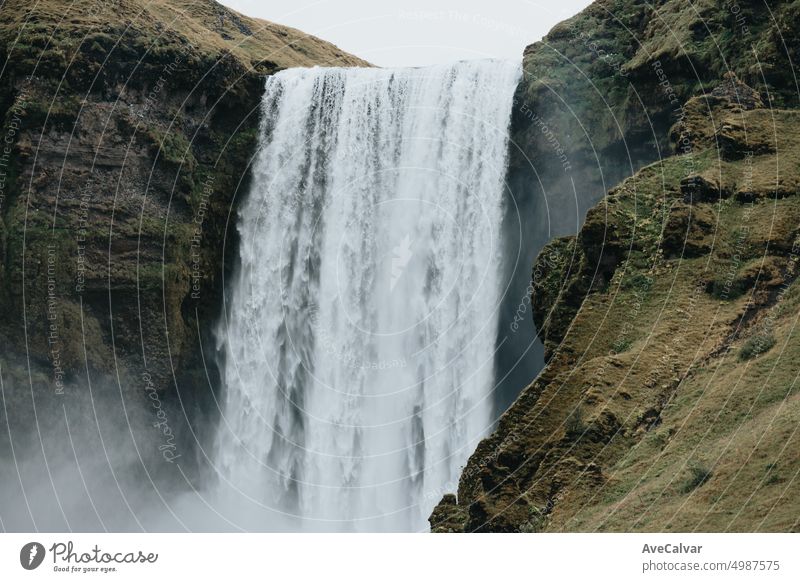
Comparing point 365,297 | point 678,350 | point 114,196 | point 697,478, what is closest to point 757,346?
point 678,350

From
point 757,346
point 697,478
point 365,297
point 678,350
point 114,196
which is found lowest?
point 365,297

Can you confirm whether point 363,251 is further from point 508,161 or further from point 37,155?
point 37,155

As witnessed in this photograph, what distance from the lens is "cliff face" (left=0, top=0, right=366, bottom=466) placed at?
59.3m

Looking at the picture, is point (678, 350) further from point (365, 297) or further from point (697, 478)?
point (365, 297)

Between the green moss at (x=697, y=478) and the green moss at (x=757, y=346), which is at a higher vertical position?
the green moss at (x=757, y=346)

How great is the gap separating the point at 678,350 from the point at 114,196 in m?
40.8

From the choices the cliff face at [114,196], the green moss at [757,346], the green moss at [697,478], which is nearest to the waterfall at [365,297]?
the cliff face at [114,196]

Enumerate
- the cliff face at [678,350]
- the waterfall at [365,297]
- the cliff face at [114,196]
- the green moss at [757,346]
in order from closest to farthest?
the cliff face at [678,350], the green moss at [757,346], the waterfall at [365,297], the cliff face at [114,196]

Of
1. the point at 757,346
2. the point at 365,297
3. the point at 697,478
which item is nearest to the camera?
the point at 697,478

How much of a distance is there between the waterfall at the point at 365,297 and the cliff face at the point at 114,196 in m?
2.03

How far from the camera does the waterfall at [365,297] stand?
5425 cm

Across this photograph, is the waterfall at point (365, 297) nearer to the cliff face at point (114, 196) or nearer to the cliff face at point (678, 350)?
the cliff face at point (114, 196)

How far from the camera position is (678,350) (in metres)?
27.5

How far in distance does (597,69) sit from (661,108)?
18.4 feet
